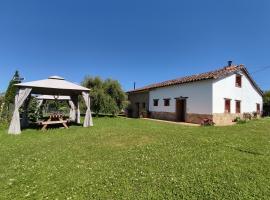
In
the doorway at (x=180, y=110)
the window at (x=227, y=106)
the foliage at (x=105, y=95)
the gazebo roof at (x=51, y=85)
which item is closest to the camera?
the gazebo roof at (x=51, y=85)

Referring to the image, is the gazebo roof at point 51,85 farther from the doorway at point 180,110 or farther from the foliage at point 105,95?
the doorway at point 180,110

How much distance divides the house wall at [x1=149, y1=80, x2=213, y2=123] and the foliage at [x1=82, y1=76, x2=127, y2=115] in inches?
186

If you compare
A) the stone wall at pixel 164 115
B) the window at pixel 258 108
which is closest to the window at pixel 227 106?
the stone wall at pixel 164 115

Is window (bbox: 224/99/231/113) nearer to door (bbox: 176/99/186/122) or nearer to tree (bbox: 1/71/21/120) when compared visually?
door (bbox: 176/99/186/122)

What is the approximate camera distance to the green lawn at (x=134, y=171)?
3564mm

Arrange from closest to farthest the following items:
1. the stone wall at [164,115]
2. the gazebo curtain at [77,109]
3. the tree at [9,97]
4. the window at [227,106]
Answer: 1. the tree at [9,97]
2. the gazebo curtain at [77,109]
3. the window at [227,106]
4. the stone wall at [164,115]

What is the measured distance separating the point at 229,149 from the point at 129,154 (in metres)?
3.63

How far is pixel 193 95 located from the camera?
1734cm

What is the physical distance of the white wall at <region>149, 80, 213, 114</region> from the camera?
1597cm

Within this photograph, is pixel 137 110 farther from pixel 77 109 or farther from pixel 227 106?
pixel 227 106

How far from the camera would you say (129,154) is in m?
5.98

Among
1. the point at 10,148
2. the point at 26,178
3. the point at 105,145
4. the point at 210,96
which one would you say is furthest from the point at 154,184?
the point at 210,96

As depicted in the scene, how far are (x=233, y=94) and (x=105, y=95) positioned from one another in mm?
13554

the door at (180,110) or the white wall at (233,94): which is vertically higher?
the white wall at (233,94)
